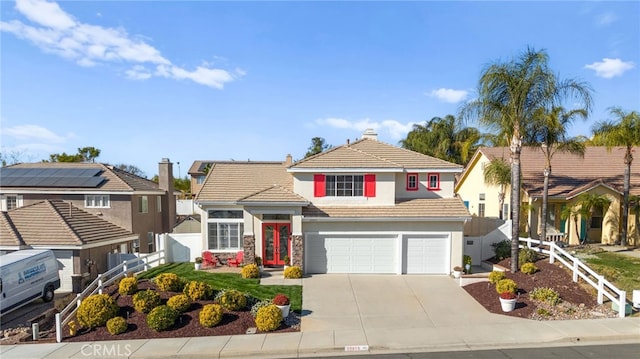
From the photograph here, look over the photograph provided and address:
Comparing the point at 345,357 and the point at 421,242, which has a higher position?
the point at 421,242

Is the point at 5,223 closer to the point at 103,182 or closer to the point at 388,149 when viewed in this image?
the point at 103,182

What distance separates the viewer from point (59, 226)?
61.8 ft

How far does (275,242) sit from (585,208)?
18442 mm

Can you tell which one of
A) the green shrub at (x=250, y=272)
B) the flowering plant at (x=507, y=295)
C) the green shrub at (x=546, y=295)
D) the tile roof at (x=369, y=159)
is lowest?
the green shrub at (x=250, y=272)

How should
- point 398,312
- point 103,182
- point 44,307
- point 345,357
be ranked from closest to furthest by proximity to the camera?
1. point 345,357
2. point 398,312
3. point 44,307
4. point 103,182

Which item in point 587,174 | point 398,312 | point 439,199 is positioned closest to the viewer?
point 398,312

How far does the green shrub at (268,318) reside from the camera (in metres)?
11.3

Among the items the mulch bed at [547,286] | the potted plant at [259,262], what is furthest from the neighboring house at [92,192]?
the mulch bed at [547,286]

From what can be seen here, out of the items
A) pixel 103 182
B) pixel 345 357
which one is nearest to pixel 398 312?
pixel 345 357

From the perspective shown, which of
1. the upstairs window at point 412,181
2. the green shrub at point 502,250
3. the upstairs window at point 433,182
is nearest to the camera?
the green shrub at point 502,250

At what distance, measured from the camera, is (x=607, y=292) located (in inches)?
524

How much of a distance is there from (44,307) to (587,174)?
34.0 m

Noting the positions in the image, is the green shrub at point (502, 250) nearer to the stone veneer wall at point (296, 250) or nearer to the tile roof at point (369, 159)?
the tile roof at point (369, 159)

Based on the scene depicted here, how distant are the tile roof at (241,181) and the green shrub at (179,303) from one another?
6.69 meters
